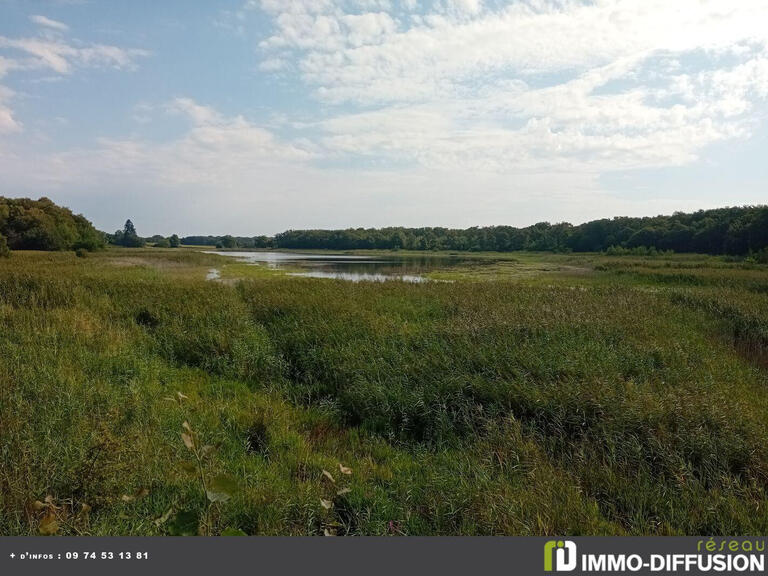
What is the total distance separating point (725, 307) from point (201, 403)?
16.7 metres

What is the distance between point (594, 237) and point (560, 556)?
108441mm

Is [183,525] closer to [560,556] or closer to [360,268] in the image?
[560,556]

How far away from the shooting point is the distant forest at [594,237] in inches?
2403

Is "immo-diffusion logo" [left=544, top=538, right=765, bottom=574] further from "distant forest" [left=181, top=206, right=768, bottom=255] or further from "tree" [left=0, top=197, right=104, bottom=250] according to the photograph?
"tree" [left=0, top=197, right=104, bottom=250]

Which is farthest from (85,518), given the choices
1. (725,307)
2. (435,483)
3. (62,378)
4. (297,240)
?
(297,240)

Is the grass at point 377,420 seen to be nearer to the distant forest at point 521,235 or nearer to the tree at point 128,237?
the distant forest at point 521,235

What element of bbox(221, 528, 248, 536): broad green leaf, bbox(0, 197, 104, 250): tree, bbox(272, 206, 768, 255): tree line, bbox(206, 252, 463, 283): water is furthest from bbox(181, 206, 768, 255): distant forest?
bbox(0, 197, 104, 250): tree

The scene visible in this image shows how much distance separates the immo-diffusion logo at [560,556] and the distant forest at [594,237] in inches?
2377

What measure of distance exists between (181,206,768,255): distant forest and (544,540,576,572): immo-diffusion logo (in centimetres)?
6038

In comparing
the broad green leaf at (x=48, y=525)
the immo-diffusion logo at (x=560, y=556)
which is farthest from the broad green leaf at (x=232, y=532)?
the immo-diffusion logo at (x=560, y=556)

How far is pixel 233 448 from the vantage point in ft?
20.3

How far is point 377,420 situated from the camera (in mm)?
7766

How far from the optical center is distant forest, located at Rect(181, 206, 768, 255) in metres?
61.0

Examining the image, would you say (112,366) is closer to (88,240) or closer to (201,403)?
(201,403)
